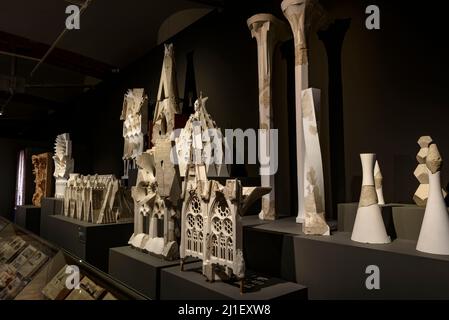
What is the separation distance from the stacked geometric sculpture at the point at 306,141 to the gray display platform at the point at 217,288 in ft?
1.20

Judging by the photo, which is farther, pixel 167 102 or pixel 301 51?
pixel 167 102

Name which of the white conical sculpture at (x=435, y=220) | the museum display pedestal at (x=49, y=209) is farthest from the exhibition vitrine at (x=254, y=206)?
the museum display pedestal at (x=49, y=209)

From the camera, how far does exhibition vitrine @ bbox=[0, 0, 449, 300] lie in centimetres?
157

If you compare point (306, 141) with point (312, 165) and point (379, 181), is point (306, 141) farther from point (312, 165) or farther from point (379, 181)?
point (379, 181)

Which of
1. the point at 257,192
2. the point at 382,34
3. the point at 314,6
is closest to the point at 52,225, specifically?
the point at 257,192

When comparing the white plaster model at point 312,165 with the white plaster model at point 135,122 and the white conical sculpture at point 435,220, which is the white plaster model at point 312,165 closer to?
the white conical sculpture at point 435,220

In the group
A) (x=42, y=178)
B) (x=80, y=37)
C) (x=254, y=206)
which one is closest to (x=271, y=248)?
(x=254, y=206)

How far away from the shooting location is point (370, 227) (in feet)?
5.60

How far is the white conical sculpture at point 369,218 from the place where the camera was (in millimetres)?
1690

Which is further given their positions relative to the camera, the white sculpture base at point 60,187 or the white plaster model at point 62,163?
the white plaster model at point 62,163

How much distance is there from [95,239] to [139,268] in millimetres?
1149
